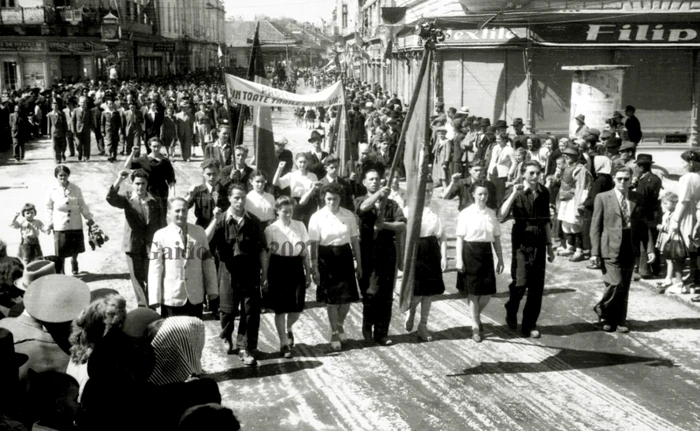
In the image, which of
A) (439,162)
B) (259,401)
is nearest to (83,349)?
(259,401)

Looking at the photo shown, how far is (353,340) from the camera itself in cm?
855

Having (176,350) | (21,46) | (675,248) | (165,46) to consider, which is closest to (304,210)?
(675,248)

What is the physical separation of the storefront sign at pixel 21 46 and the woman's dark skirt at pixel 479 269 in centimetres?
4217

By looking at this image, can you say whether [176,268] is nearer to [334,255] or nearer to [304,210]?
[334,255]

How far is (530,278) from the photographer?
8570mm

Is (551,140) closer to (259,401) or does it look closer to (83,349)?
(259,401)

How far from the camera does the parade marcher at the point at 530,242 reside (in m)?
8.59

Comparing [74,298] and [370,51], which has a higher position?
[370,51]

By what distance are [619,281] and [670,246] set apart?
1.93 metres

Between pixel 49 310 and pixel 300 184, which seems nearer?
pixel 49 310

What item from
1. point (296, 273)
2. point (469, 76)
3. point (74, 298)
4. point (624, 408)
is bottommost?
point (624, 408)

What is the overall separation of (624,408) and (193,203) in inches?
208

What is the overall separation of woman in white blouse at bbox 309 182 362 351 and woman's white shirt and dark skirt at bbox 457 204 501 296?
1.21 meters

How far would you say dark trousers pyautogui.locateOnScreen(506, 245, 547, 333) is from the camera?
857 centimetres
